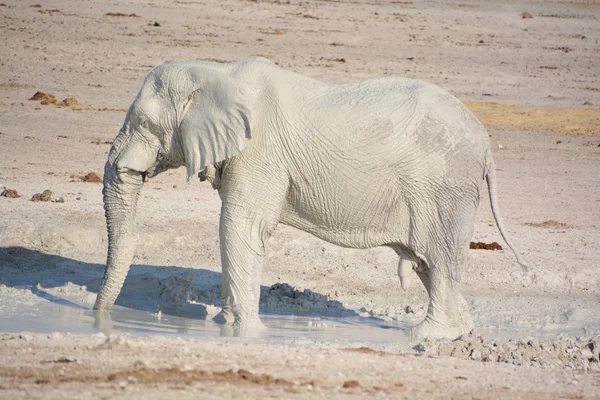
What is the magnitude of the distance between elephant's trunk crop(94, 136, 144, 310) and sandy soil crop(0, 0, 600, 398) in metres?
0.67

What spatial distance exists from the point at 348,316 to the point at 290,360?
9.59 feet

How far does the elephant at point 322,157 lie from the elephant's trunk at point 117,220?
0.23m

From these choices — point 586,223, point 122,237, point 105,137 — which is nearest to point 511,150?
point 586,223

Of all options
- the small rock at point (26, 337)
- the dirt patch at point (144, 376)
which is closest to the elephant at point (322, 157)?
the small rock at point (26, 337)

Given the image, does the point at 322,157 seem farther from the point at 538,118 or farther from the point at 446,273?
the point at 538,118

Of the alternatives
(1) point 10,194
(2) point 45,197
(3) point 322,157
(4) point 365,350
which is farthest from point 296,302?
(1) point 10,194

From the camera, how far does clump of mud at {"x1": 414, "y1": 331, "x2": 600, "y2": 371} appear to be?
25.1 feet

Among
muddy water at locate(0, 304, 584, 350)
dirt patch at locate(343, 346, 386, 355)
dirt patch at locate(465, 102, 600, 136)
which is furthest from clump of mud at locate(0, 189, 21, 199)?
dirt patch at locate(465, 102, 600, 136)

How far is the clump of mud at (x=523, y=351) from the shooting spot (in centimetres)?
765

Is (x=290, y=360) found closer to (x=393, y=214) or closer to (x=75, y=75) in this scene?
(x=393, y=214)

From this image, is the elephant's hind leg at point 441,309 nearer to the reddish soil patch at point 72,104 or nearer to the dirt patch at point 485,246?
the dirt patch at point 485,246

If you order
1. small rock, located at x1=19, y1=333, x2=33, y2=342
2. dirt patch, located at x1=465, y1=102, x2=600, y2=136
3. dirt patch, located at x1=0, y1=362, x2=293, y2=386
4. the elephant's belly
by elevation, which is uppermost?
dirt patch, located at x1=465, y1=102, x2=600, y2=136

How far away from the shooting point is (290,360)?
272 inches

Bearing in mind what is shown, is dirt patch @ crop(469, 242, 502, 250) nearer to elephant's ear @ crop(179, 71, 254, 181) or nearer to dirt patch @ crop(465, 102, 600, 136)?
elephant's ear @ crop(179, 71, 254, 181)
